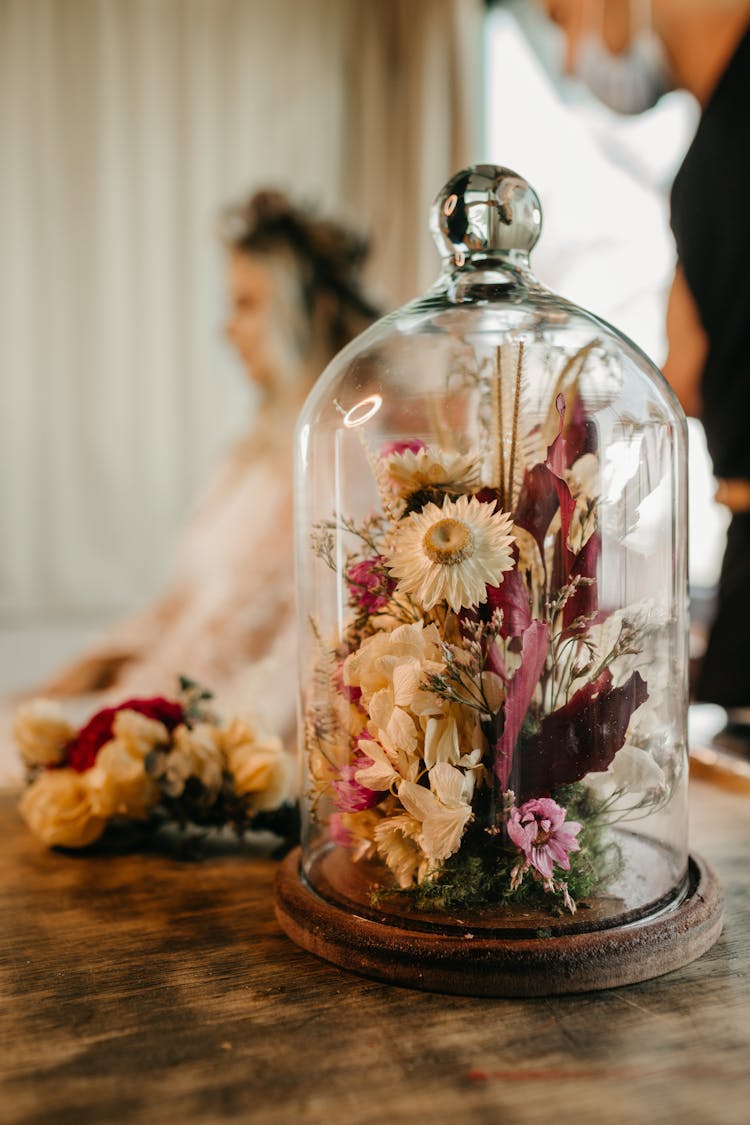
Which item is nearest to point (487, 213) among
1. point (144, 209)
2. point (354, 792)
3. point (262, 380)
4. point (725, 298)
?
point (354, 792)

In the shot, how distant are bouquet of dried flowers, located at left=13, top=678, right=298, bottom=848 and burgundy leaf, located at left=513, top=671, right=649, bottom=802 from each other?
278 millimetres

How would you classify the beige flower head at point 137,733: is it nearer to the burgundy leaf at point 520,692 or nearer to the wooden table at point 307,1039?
the wooden table at point 307,1039

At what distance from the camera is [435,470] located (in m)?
→ 0.62

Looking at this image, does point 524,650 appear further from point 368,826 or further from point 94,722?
Answer: point 94,722

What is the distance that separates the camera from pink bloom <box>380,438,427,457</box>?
2.15ft

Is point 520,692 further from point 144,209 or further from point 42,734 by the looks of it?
point 144,209

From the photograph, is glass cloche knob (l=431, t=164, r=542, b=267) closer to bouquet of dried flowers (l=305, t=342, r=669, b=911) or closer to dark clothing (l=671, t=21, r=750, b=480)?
bouquet of dried flowers (l=305, t=342, r=669, b=911)

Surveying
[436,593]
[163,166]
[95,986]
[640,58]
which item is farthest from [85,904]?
[163,166]

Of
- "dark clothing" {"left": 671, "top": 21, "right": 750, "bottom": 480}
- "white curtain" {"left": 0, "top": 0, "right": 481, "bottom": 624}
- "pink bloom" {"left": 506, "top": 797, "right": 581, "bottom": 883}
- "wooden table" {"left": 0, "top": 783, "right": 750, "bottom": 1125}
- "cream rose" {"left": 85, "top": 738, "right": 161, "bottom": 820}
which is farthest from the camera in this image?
"white curtain" {"left": 0, "top": 0, "right": 481, "bottom": 624}

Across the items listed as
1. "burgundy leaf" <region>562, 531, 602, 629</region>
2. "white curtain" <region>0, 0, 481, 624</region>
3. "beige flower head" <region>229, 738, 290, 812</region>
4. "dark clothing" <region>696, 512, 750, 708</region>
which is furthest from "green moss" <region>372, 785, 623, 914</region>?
"white curtain" <region>0, 0, 481, 624</region>

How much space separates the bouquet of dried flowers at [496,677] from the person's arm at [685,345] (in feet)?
2.93

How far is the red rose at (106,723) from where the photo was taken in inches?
33.7

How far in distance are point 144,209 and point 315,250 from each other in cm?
150

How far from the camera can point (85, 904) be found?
73 cm
